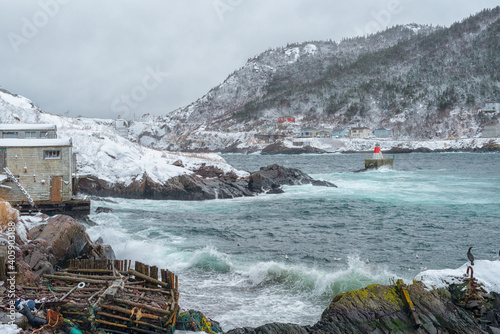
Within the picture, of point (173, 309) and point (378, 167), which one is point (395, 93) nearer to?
point (378, 167)

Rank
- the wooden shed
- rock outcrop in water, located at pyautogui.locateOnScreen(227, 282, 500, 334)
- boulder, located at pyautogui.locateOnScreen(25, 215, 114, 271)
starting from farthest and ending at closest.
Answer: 1. the wooden shed
2. boulder, located at pyautogui.locateOnScreen(25, 215, 114, 271)
3. rock outcrop in water, located at pyautogui.locateOnScreen(227, 282, 500, 334)

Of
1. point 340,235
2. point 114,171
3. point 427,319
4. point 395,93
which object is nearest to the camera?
point 427,319

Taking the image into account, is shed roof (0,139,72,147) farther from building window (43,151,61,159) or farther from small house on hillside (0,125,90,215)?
building window (43,151,61,159)

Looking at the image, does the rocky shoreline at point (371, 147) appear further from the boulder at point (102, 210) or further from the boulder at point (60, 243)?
the boulder at point (60, 243)

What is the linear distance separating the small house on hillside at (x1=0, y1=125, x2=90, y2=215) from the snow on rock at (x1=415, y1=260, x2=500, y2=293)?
71.7ft

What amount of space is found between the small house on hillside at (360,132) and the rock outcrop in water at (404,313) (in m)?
150

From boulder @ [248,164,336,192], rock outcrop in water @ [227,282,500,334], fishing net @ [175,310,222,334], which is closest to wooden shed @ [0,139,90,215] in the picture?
fishing net @ [175,310,222,334]

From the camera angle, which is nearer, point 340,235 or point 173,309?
point 173,309

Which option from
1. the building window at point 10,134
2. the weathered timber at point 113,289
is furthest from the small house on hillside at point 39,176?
the weathered timber at point 113,289

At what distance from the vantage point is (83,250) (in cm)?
1536

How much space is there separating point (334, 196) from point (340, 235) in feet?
52.0

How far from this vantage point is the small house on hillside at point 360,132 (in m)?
155

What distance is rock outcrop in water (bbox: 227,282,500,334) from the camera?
9.30 meters

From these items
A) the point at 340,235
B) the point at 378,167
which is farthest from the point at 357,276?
the point at 378,167
